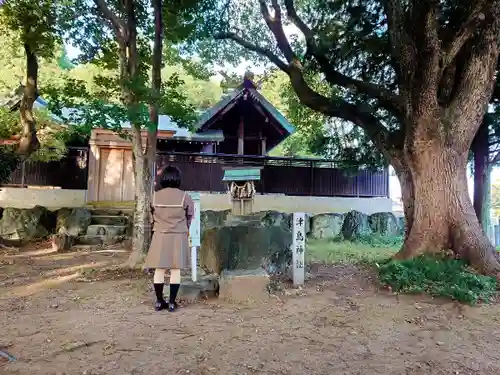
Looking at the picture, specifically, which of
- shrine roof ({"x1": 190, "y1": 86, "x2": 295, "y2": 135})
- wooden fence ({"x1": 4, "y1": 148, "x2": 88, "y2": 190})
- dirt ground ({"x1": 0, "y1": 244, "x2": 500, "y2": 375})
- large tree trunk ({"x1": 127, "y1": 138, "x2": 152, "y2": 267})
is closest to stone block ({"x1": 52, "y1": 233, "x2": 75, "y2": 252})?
large tree trunk ({"x1": 127, "y1": 138, "x2": 152, "y2": 267})

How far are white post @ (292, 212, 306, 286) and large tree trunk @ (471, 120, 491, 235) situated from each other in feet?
19.8

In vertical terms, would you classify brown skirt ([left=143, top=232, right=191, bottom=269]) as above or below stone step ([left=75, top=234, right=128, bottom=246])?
above

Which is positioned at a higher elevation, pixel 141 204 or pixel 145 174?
pixel 145 174

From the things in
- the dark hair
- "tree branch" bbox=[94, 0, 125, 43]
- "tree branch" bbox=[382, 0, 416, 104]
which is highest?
"tree branch" bbox=[94, 0, 125, 43]

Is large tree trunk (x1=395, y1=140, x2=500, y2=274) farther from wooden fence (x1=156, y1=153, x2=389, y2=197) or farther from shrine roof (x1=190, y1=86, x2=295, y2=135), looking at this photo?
shrine roof (x1=190, y1=86, x2=295, y2=135)

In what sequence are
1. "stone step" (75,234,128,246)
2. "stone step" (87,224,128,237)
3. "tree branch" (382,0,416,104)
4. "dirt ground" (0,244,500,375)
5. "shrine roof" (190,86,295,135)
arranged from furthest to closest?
"shrine roof" (190,86,295,135) → "stone step" (87,224,128,237) → "stone step" (75,234,128,246) → "tree branch" (382,0,416,104) → "dirt ground" (0,244,500,375)

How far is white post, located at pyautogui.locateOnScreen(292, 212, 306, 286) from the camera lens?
572 centimetres

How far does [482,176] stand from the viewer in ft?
30.9

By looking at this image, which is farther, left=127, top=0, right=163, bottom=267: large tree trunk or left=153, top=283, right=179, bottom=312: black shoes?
left=127, top=0, right=163, bottom=267: large tree trunk

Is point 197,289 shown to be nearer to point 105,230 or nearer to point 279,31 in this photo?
point 279,31

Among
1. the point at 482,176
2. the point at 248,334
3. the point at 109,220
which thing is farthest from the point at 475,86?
the point at 109,220

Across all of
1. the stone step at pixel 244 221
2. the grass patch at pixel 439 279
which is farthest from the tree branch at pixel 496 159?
the stone step at pixel 244 221

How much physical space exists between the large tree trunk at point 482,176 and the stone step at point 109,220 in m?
10.1

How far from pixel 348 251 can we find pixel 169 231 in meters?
6.17
